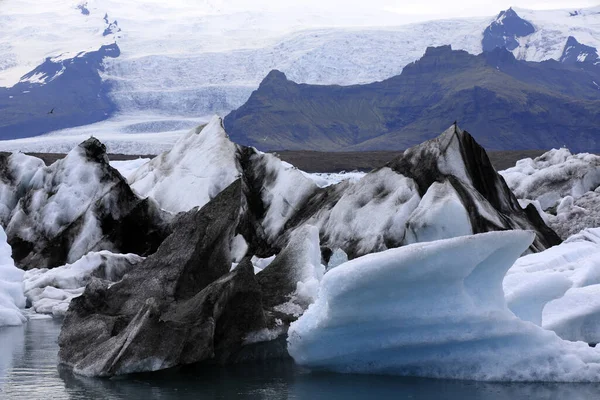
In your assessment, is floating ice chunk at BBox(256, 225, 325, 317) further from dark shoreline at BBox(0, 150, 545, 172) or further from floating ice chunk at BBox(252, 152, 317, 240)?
dark shoreline at BBox(0, 150, 545, 172)

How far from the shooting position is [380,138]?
184250 mm

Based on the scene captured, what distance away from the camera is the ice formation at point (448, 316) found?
34.3 feet

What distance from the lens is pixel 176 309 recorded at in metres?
12.7

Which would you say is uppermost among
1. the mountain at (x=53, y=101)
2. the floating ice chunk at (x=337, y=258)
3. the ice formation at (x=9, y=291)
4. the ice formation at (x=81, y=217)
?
the ice formation at (x=9, y=291)

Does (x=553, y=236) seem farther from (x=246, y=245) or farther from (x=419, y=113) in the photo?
(x=419, y=113)

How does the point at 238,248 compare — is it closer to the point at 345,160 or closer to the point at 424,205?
the point at 424,205

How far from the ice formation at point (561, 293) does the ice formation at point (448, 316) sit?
4.12 feet

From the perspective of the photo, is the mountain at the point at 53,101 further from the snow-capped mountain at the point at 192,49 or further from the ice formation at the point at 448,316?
the ice formation at the point at 448,316

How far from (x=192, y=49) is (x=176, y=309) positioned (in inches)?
4455

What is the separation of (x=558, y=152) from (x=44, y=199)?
24.5m

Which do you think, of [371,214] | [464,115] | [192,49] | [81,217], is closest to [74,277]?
[81,217]

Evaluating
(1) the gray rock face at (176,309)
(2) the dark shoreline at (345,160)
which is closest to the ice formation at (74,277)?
(1) the gray rock face at (176,309)

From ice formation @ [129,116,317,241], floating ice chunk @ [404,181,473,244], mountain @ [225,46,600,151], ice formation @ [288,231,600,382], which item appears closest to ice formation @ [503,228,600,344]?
ice formation @ [288,231,600,382]

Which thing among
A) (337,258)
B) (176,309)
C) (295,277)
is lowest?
(337,258)
